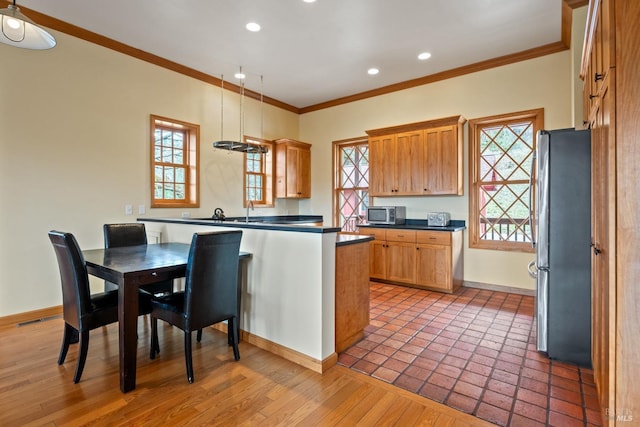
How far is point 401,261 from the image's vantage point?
15.0 ft

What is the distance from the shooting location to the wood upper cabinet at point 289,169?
234 inches

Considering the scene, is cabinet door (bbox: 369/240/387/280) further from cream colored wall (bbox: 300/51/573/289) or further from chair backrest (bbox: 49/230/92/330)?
chair backrest (bbox: 49/230/92/330)

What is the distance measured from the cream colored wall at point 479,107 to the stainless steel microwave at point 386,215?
189 millimetres

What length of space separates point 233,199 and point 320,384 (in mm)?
3759

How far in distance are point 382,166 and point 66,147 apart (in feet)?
13.3

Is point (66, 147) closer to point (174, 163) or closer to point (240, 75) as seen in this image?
point (174, 163)

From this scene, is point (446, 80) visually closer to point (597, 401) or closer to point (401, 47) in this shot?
point (401, 47)

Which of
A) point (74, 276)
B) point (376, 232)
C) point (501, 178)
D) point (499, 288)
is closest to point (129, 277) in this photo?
point (74, 276)

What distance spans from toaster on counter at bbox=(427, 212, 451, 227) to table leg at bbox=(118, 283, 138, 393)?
387 cm

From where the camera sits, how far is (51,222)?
133 inches

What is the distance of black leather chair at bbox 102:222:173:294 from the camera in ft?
10.1

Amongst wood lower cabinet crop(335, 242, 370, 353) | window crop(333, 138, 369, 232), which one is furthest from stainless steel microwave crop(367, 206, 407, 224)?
wood lower cabinet crop(335, 242, 370, 353)

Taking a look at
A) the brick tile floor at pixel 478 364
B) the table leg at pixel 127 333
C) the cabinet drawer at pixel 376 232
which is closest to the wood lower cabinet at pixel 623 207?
the brick tile floor at pixel 478 364

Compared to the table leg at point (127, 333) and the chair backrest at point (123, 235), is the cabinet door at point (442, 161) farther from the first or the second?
the table leg at point (127, 333)
